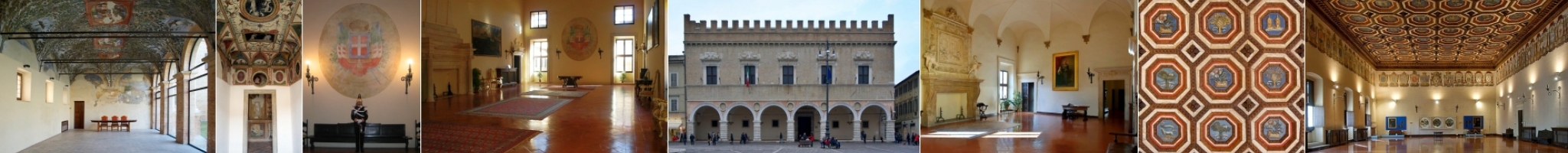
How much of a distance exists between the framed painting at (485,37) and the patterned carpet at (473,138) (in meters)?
0.37

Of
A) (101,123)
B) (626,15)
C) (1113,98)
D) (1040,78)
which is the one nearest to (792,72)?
(626,15)

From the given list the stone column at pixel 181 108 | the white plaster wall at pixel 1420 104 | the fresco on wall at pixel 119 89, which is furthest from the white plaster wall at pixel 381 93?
the white plaster wall at pixel 1420 104

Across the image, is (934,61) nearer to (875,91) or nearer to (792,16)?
(875,91)

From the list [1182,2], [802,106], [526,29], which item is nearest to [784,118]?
[802,106]

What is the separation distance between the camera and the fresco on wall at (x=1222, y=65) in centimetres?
407

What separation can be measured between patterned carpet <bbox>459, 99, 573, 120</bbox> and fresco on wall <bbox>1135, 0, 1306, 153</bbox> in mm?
2486

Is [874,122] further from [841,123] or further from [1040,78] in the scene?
[1040,78]

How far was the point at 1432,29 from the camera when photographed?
13.5 ft

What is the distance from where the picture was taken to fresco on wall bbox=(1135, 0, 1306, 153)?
160 inches

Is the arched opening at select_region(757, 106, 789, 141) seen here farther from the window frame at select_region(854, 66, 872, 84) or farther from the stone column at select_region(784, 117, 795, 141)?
the window frame at select_region(854, 66, 872, 84)

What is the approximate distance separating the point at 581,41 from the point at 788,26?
898 millimetres

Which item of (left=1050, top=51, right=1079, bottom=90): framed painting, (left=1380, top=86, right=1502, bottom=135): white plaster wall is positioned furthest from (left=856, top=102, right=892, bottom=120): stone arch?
(left=1380, top=86, right=1502, bottom=135): white plaster wall

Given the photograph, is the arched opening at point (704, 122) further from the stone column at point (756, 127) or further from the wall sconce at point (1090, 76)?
the wall sconce at point (1090, 76)

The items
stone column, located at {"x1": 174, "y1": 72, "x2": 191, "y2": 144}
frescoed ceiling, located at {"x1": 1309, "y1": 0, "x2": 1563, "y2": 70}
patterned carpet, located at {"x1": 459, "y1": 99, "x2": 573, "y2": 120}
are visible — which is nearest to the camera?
frescoed ceiling, located at {"x1": 1309, "y1": 0, "x2": 1563, "y2": 70}
